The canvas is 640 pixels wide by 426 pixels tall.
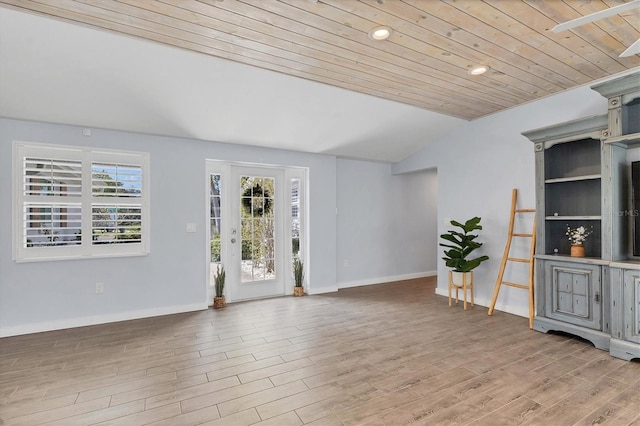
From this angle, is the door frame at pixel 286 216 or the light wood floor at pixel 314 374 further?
the door frame at pixel 286 216

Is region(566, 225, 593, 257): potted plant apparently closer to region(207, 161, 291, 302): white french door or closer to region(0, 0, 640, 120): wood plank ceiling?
region(0, 0, 640, 120): wood plank ceiling

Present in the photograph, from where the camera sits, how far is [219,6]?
226 centimetres

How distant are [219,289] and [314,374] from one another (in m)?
2.48

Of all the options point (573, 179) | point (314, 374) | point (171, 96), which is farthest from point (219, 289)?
point (573, 179)

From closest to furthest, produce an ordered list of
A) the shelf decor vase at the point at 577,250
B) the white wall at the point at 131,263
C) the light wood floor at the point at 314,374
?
the light wood floor at the point at 314,374, the shelf decor vase at the point at 577,250, the white wall at the point at 131,263

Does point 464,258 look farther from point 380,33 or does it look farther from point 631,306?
point 380,33

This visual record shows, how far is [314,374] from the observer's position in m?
2.69

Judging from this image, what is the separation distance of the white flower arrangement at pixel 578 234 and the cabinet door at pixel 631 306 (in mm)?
669

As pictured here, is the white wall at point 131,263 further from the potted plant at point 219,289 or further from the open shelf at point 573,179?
the open shelf at point 573,179

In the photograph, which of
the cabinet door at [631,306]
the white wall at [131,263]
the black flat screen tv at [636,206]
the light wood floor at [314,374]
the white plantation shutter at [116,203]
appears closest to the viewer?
the light wood floor at [314,374]

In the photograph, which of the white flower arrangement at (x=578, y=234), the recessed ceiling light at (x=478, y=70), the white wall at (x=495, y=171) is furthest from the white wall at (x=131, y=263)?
the white flower arrangement at (x=578, y=234)

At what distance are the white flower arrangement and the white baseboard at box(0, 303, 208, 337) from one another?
4615mm

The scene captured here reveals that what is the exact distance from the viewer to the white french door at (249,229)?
4910 mm

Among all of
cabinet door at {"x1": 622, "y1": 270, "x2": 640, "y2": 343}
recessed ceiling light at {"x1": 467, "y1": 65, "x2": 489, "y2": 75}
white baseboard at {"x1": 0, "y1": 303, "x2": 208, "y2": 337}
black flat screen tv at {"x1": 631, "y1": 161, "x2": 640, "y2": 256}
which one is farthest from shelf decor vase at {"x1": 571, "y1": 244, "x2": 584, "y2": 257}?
white baseboard at {"x1": 0, "y1": 303, "x2": 208, "y2": 337}
